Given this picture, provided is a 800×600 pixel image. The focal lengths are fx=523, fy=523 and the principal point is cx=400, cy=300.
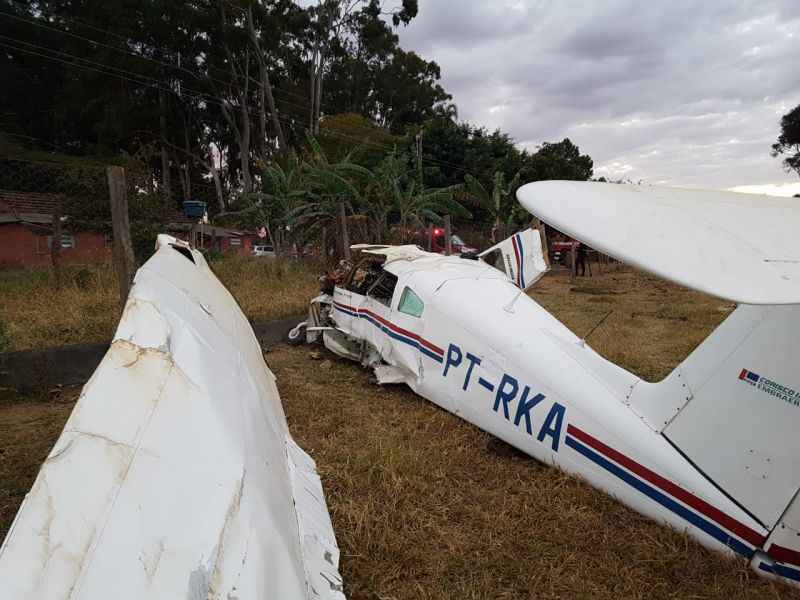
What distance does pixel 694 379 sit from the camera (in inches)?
103

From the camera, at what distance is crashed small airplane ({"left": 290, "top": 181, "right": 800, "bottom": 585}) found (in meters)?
1.17

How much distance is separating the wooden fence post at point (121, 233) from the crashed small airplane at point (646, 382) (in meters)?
2.63

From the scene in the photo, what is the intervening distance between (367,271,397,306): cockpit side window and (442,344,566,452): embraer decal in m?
1.90

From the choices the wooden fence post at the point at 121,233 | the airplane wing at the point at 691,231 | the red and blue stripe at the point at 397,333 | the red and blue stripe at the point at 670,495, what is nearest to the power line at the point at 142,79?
the red and blue stripe at the point at 397,333

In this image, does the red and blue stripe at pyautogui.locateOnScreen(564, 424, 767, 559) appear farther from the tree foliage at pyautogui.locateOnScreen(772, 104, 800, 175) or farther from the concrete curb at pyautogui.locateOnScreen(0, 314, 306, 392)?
the tree foliage at pyautogui.locateOnScreen(772, 104, 800, 175)

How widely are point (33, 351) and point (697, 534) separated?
606 cm

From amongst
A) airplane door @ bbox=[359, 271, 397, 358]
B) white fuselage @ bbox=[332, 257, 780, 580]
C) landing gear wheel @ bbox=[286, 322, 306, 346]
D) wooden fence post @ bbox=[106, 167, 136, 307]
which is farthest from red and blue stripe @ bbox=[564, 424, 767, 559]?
landing gear wheel @ bbox=[286, 322, 306, 346]

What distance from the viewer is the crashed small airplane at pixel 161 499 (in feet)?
4.10

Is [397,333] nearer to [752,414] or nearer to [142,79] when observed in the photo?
[752,414]

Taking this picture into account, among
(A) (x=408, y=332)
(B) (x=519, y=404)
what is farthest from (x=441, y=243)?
(B) (x=519, y=404)

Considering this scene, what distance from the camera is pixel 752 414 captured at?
2.33 metres

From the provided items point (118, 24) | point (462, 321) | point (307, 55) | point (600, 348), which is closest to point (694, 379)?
point (462, 321)

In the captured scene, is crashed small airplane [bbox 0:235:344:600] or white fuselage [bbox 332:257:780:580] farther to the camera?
white fuselage [bbox 332:257:780:580]

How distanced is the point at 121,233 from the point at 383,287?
293 centimetres
